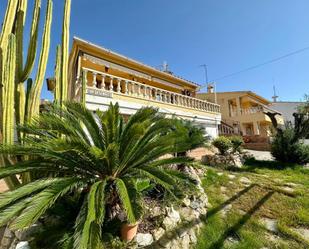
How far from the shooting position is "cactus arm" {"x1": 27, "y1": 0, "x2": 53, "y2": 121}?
196 inches

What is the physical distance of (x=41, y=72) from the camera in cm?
524

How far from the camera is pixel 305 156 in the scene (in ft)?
33.9

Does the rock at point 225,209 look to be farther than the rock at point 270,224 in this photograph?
Yes

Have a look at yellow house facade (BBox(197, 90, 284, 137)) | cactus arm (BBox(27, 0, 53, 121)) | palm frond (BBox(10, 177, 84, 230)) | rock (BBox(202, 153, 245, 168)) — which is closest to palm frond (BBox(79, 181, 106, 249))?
palm frond (BBox(10, 177, 84, 230))

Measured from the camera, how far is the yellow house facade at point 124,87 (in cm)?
823

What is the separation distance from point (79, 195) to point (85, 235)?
191cm

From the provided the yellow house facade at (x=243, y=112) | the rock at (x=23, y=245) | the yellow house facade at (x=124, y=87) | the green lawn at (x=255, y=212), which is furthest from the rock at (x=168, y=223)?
the yellow house facade at (x=243, y=112)

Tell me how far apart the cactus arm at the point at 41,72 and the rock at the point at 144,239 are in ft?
11.9

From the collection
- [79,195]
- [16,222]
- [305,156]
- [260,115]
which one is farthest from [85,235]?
[260,115]

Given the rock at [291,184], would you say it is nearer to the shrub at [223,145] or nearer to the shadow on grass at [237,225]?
the shadow on grass at [237,225]

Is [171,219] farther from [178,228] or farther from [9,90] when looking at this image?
[9,90]

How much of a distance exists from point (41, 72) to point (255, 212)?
6.59 metres

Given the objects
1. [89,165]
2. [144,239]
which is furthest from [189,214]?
[89,165]

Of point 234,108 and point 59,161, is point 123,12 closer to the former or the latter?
point 59,161
